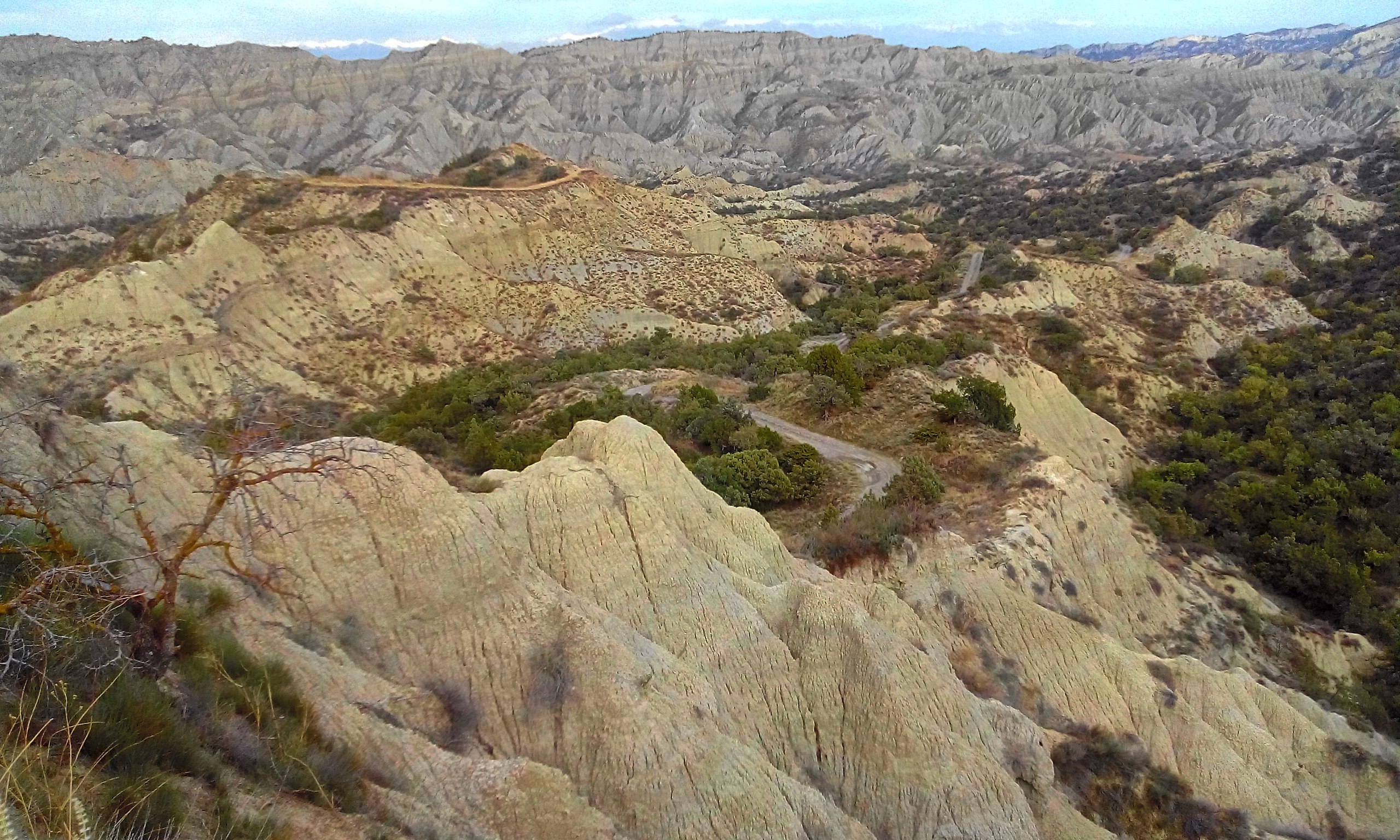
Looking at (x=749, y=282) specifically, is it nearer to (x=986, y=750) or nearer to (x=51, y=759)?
(x=986, y=750)

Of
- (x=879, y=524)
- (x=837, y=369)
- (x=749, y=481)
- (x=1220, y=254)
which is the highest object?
(x=837, y=369)

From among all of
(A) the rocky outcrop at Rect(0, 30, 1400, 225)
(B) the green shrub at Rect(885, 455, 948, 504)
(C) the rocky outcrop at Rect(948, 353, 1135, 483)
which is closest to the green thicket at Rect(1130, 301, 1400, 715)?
(C) the rocky outcrop at Rect(948, 353, 1135, 483)

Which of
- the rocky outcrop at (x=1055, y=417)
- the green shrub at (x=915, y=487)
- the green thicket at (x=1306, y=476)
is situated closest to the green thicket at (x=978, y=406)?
the rocky outcrop at (x=1055, y=417)

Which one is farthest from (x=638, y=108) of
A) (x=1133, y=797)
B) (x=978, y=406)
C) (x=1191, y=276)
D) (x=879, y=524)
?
(x=1133, y=797)

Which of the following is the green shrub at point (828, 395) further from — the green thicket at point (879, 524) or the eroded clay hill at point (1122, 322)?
the eroded clay hill at point (1122, 322)

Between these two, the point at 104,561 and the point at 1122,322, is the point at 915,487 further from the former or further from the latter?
the point at 1122,322

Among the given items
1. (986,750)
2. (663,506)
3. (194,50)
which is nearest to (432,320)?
(663,506)
